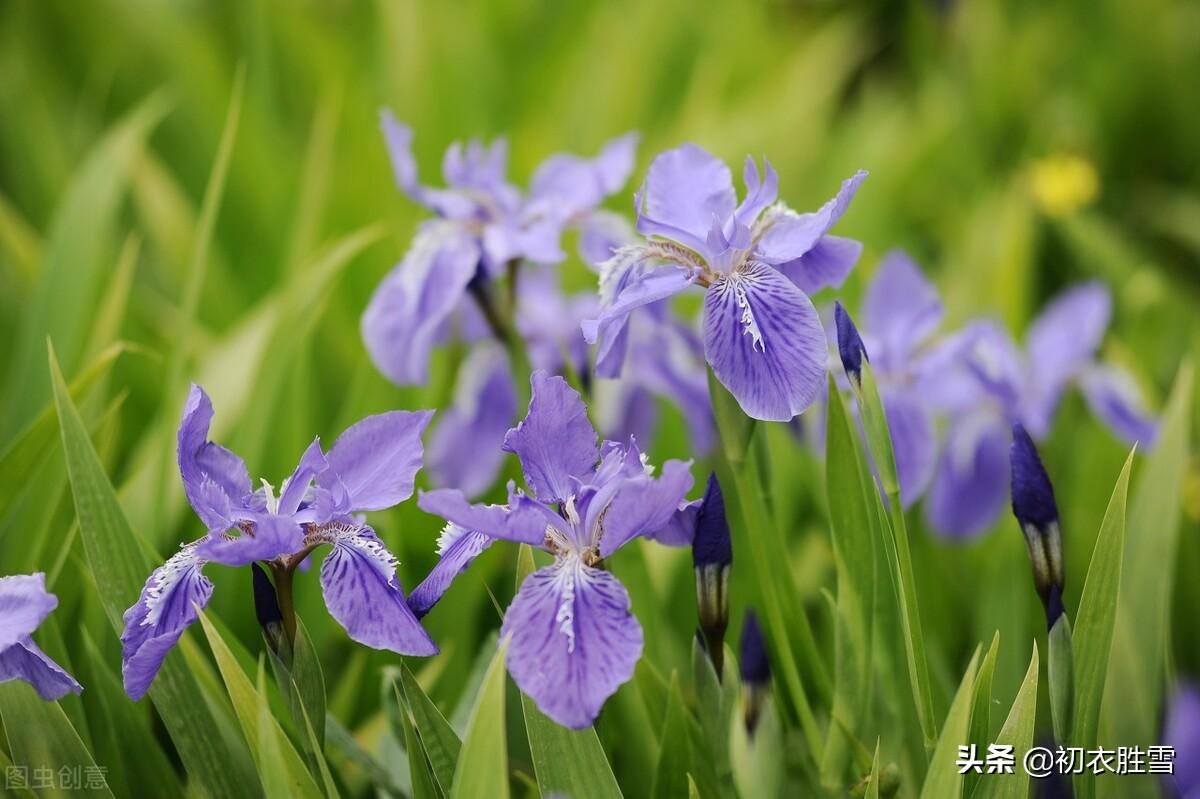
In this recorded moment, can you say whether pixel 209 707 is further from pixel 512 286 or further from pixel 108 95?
pixel 108 95

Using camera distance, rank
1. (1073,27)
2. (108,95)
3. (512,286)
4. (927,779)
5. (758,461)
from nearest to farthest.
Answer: (927,779)
(758,461)
(512,286)
(108,95)
(1073,27)

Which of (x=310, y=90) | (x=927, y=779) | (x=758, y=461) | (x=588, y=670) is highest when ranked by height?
→ (x=310, y=90)

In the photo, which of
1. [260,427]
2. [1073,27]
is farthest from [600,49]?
[260,427]

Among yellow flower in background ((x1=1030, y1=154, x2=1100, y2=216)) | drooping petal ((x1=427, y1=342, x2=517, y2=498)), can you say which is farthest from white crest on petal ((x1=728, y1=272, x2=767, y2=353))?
yellow flower in background ((x1=1030, y1=154, x2=1100, y2=216))

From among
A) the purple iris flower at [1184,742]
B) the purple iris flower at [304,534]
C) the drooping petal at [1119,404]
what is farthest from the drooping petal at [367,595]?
the drooping petal at [1119,404]

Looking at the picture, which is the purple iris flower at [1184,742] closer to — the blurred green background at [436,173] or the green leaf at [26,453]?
the blurred green background at [436,173]
